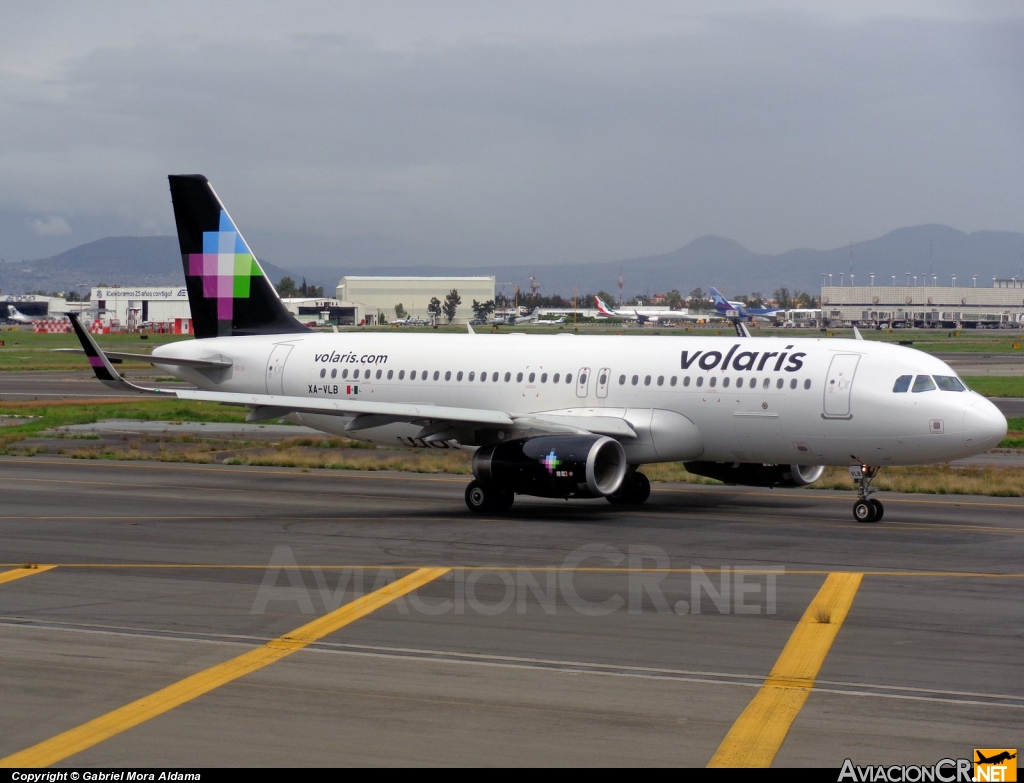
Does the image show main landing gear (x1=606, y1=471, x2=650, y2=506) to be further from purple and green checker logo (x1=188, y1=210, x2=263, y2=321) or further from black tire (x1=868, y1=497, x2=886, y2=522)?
purple and green checker logo (x1=188, y1=210, x2=263, y2=321)

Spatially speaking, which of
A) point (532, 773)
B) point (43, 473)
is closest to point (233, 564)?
point (532, 773)

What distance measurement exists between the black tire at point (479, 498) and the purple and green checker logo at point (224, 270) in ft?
36.2

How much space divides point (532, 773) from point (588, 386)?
1976 centimetres

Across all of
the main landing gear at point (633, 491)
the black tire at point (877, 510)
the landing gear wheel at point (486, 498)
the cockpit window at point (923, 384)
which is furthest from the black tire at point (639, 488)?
the cockpit window at point (923, 384)

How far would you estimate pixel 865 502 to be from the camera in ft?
91.2

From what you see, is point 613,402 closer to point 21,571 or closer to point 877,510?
point 877,510

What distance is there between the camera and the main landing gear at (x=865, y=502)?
90.7 feet

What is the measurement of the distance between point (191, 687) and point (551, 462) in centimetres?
1406

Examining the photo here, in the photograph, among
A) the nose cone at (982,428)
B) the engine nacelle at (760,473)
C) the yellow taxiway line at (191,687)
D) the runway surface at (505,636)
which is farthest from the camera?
the engine nacelle at (760,473)

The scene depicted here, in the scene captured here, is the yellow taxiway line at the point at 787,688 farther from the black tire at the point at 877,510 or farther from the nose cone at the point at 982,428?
the nose cone at the point at 982,428

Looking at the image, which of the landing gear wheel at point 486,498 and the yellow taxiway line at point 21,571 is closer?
the yellow taxiway line at point 21,571

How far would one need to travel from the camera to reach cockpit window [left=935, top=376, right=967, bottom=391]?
90.5ft

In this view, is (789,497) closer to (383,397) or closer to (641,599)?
(383,397)

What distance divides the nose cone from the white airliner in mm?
31
